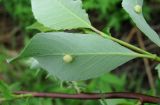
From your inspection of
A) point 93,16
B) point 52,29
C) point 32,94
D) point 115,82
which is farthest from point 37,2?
point 93,16

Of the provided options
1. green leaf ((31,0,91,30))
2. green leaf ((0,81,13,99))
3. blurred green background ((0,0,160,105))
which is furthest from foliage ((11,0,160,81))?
blurred green background ((0,0,160,105))

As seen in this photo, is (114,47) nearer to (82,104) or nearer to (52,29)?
(52,29)

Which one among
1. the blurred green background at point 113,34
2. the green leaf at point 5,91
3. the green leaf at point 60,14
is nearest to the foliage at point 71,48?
the green leaf at point 60,14

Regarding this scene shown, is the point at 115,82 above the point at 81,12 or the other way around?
the other way around

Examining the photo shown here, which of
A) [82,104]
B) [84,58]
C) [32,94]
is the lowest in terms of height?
[82,104]

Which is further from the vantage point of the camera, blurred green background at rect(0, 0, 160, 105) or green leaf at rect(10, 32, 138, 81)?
blurred green background at rect(0, 0, 160, 105)

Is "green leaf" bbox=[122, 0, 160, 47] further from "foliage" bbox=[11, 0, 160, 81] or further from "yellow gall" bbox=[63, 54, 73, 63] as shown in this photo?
"yellow gall" bbox=[63, 54, 73, 63]
